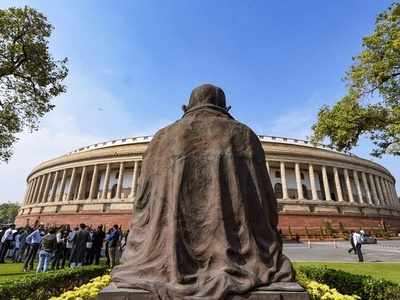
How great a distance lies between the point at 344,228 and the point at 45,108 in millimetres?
35526

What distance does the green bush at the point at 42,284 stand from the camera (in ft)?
19.6

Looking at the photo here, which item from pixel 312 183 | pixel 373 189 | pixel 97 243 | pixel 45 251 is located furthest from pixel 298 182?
pixel 45 251

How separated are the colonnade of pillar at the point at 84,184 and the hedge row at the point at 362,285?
36425mm

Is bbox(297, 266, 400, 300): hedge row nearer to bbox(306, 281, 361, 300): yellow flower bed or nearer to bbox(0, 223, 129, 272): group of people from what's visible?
bbox(306, 281, 361, 300): yellow flower bed

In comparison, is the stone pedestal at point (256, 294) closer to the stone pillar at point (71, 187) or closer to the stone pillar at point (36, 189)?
the stone pillar at point (71, 187)

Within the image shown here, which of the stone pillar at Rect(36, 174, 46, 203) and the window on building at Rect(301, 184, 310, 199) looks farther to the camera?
the stone pillar at Rect(36, 174, 46, 203)

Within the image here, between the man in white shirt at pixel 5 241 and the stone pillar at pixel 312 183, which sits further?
the stone pillar at pixel 312 183

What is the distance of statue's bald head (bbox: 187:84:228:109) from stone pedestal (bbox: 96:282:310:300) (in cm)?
243

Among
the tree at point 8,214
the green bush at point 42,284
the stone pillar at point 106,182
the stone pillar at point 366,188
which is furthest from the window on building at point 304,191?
the tree at point 8,214

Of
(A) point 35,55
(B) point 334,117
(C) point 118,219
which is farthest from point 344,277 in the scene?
(C) point 118,219

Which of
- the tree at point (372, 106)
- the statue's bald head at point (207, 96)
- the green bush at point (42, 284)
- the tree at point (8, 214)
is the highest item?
the tree at point (8, 214)

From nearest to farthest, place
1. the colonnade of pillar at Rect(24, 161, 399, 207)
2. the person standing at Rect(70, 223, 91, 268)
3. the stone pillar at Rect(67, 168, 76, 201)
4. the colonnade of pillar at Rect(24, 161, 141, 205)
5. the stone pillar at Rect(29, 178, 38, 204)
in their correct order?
the person standing at Rect(70, 223, 91, 268), the colonnade of pillar at Rect(24, 161, 399, 207), the colonnade of pillar at Rect(24, 161, 141, 205), the stone pillar at Rect(67, 168, 76, 201), the stone pillar at Rect(29, 178, 38, 204)

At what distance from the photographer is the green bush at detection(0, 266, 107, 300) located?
5980 millimetres

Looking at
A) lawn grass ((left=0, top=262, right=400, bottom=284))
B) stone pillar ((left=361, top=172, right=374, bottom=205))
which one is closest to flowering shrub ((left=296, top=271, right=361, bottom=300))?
lawn grass ((left=0, top=262, right=400, bottom=284))
